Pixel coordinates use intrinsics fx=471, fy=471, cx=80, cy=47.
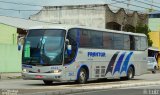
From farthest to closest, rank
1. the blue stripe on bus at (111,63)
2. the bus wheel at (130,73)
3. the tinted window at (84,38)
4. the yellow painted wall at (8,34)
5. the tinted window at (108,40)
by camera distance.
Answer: the yellow painted wall at (8,34)
the bus wheel at (130,73)
the blue stripe on bus at (111,63)
the tinted window at (108,40)
the tinted window at (84,38)

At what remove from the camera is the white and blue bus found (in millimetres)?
23562

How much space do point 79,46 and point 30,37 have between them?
2.62 meters

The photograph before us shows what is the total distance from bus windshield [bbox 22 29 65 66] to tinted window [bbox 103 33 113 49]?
4.10 meters

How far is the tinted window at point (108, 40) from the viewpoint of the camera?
27.4 m

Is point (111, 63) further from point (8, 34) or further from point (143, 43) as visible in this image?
point (8, 34)

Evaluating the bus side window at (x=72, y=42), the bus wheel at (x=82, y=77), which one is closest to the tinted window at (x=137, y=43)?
the bus wheel at (x=82, y=77)

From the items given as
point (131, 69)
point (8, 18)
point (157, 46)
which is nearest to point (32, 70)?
point (131, 69)

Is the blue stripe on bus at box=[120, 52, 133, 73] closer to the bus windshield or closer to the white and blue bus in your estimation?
the white and blue bus

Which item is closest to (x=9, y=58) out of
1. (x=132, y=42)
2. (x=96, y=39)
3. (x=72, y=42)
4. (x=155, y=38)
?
(x=132, y=42)

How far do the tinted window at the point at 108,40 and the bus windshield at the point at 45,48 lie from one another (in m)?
4.10

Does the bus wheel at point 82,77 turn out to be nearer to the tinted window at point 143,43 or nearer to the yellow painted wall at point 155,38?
the tinted window at point 143,43

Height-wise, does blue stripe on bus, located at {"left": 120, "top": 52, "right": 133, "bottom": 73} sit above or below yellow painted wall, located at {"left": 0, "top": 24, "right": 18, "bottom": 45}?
below

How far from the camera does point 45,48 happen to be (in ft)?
77.5

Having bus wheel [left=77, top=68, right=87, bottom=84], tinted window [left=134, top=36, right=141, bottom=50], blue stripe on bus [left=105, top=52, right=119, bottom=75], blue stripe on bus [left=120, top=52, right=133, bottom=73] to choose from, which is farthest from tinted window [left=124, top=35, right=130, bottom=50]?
bus wheel [left=77, top=68, right=87, bottom=84]
